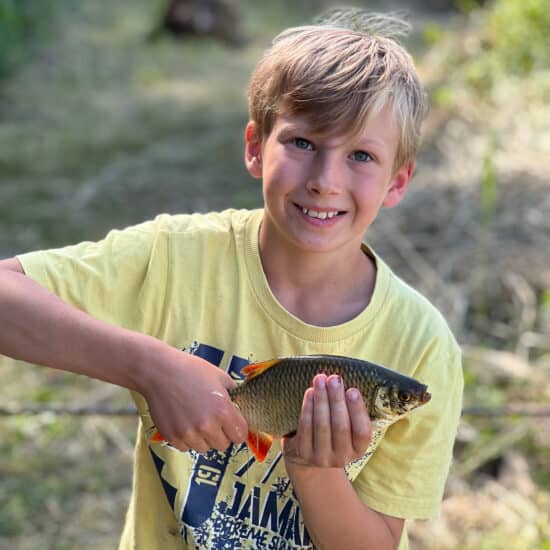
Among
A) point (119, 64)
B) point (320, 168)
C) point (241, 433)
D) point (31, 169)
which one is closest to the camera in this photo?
point (241, 433)

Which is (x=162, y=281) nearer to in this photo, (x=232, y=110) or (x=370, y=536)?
(x=370, y=536)

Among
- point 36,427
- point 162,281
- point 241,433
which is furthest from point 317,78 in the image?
point 36,427

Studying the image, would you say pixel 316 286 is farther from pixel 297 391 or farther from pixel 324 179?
pixel 297 391

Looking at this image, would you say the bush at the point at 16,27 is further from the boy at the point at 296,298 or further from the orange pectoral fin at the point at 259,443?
the orange pectoral fin at the point at 259,443

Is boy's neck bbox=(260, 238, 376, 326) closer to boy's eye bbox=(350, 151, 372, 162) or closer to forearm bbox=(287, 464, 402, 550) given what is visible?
boy's eye bbox=(350, 151, 372, 162)

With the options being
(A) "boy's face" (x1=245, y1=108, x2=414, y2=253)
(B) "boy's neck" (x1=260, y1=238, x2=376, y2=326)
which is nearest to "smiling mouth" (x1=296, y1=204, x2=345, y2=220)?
(A) "boy's face" (x1=245, y1=108, x2=414, y2=253)

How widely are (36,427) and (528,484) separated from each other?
1.75 meters

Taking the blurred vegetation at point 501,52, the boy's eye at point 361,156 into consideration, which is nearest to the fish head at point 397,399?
the boy's eye at point 361,156

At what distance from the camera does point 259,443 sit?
1.44 meters

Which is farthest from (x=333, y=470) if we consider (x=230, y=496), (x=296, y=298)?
(x=296, y=298)

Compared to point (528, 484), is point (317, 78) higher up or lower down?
higher up

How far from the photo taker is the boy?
1.54 m

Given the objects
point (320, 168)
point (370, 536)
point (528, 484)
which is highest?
point (320, 168)

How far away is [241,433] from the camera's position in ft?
4.38
